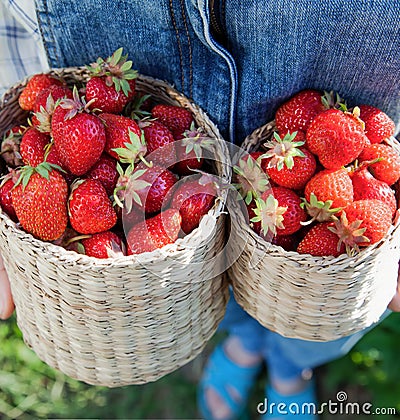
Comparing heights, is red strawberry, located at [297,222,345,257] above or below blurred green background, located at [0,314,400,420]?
above

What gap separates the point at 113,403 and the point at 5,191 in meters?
0.79

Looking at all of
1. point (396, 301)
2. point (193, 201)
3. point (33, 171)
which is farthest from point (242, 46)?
point (396, 301)

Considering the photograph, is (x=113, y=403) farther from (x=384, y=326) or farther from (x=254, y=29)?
(x=254, y=29)

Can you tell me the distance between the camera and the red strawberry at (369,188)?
0.78 meters

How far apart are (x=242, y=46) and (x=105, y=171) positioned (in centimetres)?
26

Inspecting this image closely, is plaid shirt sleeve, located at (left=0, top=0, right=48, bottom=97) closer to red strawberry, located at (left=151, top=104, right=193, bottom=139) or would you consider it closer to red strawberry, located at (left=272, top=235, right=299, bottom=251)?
red strawberry, located at (left=151, top=104, right=193, bottom=139)

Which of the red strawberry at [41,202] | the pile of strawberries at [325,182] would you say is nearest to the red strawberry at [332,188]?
the pile of strawberries at [325,182]

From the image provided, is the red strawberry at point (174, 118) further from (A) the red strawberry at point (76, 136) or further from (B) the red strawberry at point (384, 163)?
(B) the red strawberry at point (384, 163)

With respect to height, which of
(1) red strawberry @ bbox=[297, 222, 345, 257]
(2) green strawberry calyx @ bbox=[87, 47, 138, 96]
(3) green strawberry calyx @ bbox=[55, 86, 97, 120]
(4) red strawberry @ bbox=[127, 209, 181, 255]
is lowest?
(1) red strawberry @ bbox=[297, 222, 345, 257]

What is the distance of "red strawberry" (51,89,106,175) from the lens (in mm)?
763

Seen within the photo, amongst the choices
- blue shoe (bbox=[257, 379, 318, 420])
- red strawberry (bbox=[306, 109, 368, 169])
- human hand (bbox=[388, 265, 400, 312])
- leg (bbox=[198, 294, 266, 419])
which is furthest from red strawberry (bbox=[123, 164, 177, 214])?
blue shoe (bbox=[257, 379, 318, 420])

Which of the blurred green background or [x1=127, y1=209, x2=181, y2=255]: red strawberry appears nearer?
[x1=127, y1=209, x2=181, y2=255]: red strawberry

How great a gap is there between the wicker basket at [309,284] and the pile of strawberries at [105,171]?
10 cm

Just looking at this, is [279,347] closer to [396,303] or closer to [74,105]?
[396,303]
